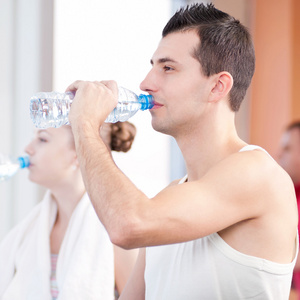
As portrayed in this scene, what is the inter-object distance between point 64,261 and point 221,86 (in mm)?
966

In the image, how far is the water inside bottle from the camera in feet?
6.62

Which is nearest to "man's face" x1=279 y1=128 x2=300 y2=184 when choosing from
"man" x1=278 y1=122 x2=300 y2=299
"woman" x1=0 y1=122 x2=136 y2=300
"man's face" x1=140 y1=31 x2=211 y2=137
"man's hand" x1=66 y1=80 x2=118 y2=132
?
"man" x1=278 y1=122 x2=300 y2=299

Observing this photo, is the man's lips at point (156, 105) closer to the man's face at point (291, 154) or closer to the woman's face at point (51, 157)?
the woman's face at point (51, 157)

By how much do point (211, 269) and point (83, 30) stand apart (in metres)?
1.78

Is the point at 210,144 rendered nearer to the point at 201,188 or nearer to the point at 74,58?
the point at 201,188

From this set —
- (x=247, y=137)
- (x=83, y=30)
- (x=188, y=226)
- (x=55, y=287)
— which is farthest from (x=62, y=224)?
(x=247, y=137)

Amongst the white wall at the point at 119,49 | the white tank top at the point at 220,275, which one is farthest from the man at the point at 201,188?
the white wall at the point at 119,49

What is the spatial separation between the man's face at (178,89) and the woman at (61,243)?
0.79 m

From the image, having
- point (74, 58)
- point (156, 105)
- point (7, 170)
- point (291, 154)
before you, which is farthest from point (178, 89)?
point (291, 154)

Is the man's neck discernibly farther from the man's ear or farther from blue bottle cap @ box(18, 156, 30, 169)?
blue bottle cap @ box(18, 156, 30, 169)

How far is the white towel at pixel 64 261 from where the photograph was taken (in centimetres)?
A: 178

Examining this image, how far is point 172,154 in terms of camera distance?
125 inches

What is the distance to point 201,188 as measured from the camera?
39.4 inches

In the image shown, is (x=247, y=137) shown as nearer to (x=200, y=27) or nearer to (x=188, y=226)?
(x=200, y=27)
